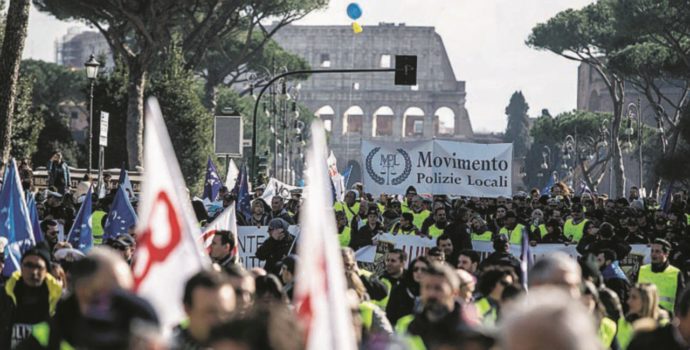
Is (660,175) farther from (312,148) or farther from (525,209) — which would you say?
(312,148)

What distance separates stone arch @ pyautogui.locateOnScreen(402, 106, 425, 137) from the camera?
138 metres

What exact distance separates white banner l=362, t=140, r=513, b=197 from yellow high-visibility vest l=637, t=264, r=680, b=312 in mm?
8714

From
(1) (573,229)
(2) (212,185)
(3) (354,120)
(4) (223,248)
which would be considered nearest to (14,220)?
(4) (223,248)

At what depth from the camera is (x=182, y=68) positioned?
3912cm

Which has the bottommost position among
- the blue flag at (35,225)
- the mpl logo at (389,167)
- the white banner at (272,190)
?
the white banner at (272,190)

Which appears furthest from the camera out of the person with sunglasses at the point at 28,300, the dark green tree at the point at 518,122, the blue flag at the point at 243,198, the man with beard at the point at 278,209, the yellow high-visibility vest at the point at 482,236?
the dark green tree at the point at 518,122

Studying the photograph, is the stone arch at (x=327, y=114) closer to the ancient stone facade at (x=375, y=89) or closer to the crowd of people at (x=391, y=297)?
the ancient stone facade at (x=375, y=89)

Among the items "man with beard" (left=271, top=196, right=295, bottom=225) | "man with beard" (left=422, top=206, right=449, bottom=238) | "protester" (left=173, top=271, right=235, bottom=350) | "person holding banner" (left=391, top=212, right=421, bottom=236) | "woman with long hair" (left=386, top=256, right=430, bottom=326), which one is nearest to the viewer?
"protester" (left=173, top=271, right=235, bottom=350)

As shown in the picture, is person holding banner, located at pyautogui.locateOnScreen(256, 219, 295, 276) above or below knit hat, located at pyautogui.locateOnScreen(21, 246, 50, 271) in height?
below

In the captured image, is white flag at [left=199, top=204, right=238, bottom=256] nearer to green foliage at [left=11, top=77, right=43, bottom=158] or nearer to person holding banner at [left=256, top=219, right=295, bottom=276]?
person holding banner at [left=256, top=219, right=295, bottom=276]

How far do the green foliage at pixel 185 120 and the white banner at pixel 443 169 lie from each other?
19.0 metres

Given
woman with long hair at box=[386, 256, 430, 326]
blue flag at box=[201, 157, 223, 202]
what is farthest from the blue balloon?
woman with long hair at box=[386, 256, 430, 326]

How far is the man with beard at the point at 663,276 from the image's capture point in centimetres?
1099

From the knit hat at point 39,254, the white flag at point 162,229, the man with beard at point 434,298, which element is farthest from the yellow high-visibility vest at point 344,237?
the white flag at point 162,229
